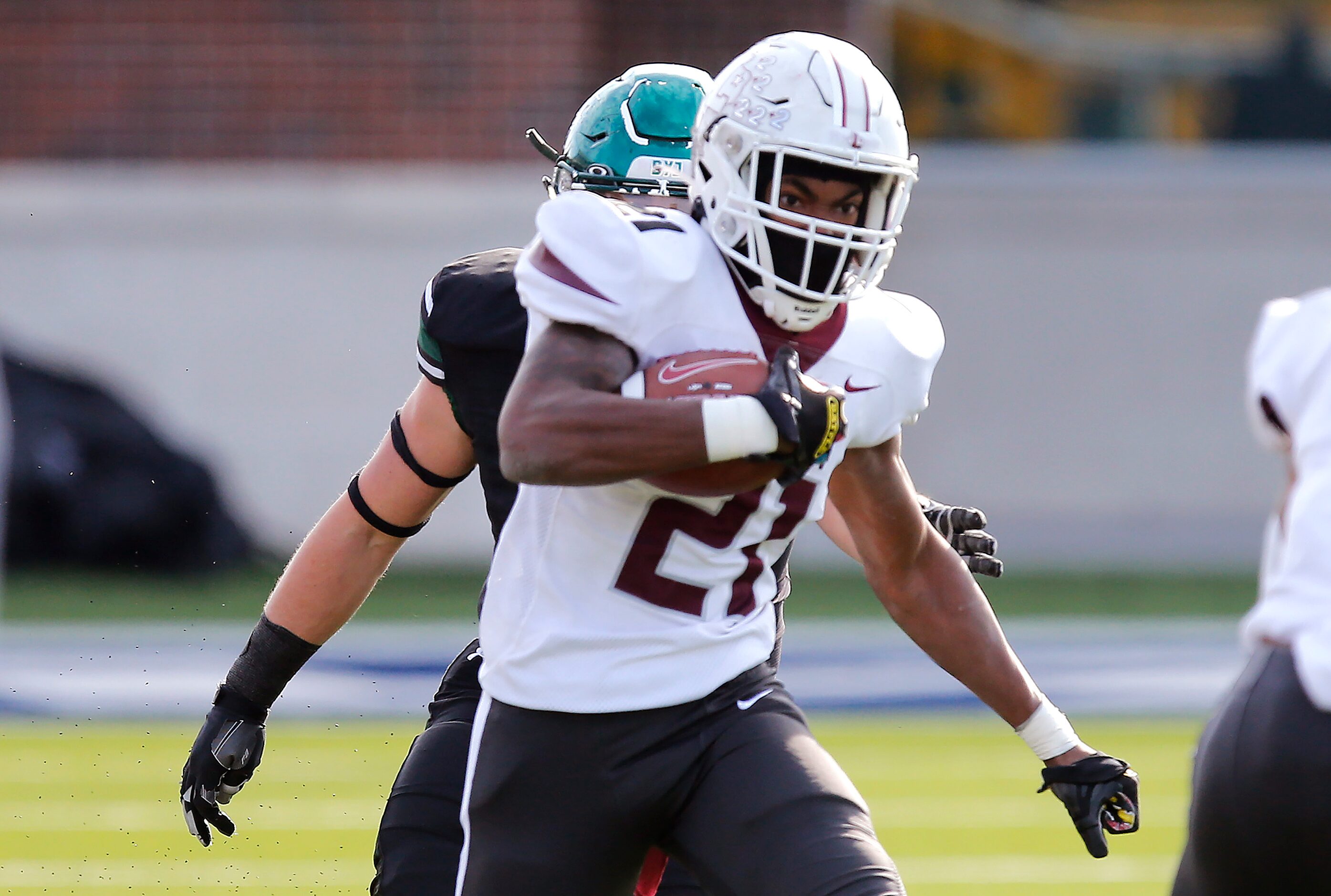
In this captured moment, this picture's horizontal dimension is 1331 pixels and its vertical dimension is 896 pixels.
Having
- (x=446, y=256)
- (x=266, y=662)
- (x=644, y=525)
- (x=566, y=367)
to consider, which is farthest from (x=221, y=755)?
(x=446, y=256)

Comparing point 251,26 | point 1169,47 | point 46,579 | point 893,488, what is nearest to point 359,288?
point 251,26

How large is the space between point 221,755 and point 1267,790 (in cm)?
166

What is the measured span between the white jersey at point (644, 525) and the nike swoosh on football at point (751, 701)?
0.04 m

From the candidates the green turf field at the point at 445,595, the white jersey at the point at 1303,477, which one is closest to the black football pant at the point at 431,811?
the white jersey at the point at 1303,477

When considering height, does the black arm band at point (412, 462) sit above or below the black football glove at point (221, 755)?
above

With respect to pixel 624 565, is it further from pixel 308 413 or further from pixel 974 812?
pixel 308 413

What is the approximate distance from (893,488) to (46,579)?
8.45 meters

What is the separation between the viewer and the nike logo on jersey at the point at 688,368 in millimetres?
2516

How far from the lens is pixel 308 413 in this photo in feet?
38.2

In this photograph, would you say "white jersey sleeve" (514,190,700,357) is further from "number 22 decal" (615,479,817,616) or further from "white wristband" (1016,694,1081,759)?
"white wristband" (1016,694,1081,759)

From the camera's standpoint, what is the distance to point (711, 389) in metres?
2.49

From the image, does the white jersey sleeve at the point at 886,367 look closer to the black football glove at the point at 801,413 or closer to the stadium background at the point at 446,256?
the black football glove at the point at 801,413

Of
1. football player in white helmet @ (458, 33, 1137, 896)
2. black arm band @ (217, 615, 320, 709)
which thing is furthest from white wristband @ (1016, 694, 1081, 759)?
black arm band @ (217, 615, 320, 709)

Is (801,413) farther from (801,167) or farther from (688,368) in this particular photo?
(801,167)
